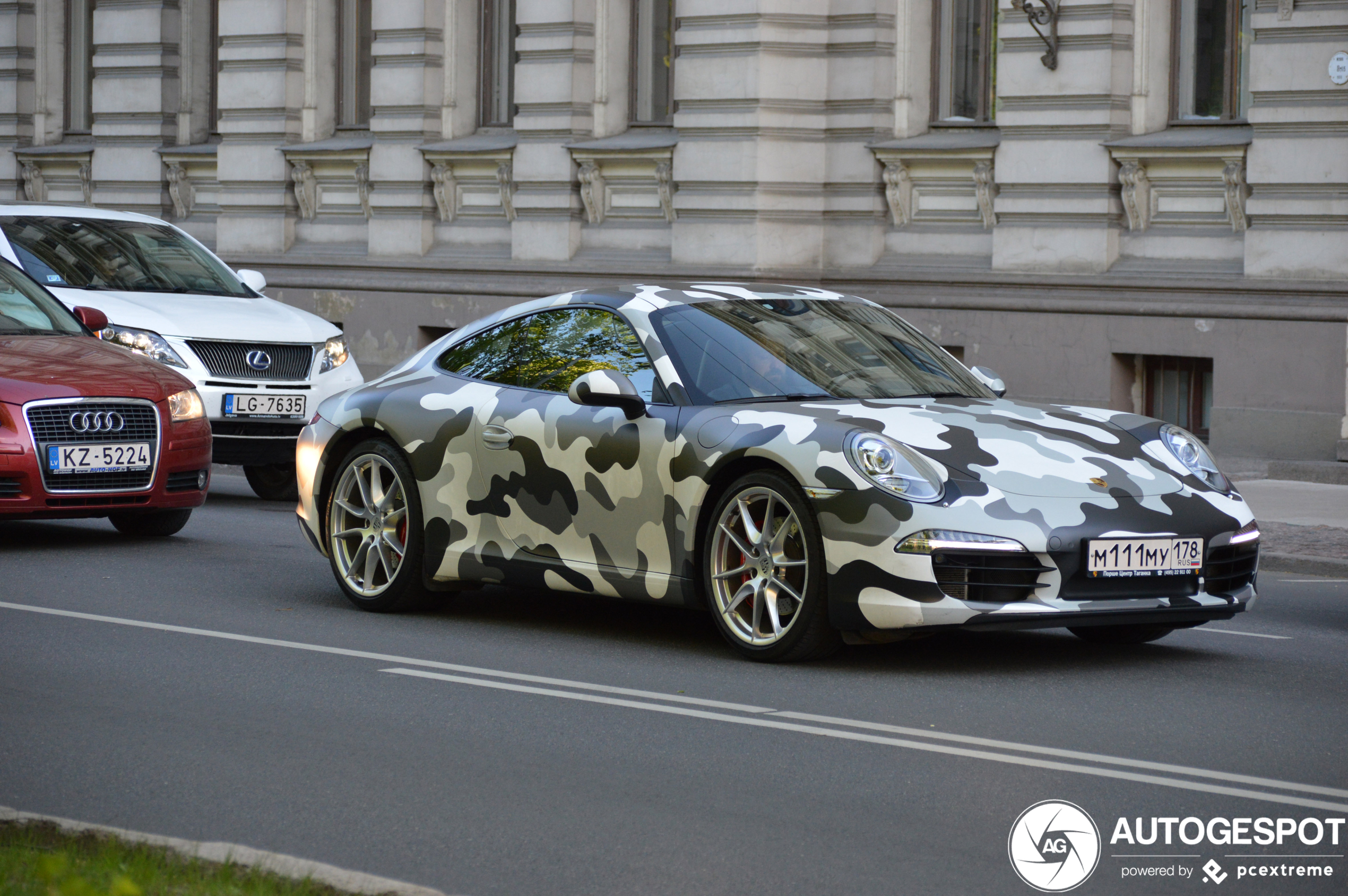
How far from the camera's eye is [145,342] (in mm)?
13477

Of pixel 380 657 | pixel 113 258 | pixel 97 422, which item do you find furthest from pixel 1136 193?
pixel 380 657

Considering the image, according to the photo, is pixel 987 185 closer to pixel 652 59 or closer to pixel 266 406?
pixel 652 59

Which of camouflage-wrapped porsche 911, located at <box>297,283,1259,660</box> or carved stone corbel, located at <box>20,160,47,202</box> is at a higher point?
carved stone corbel, located at <box>20,160,47,202</box>

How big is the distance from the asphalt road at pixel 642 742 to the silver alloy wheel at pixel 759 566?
18 cm

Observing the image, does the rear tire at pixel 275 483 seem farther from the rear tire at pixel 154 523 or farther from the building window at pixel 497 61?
the building window at pixel 497 61

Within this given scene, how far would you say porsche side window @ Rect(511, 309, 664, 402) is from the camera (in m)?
8.41

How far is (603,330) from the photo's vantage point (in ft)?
28.4

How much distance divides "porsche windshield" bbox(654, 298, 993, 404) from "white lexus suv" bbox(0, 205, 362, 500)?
519 cm

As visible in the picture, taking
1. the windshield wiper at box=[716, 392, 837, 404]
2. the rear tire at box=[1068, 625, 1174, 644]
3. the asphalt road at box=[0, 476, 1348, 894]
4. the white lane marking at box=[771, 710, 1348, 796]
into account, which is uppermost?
the windshield wiper at box=[716, 392, 837, 404]

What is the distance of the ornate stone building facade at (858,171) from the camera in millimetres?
17422

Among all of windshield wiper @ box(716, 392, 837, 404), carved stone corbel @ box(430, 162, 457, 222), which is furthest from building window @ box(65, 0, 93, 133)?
windshield wiper @ box(716, 392, 837, 404)

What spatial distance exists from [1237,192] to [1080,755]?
1248 centimetres

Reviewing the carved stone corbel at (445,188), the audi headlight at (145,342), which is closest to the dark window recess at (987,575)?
→ the audi headlight at (145,342)

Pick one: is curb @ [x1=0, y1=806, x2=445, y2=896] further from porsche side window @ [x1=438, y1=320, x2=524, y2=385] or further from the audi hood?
the audi hood
